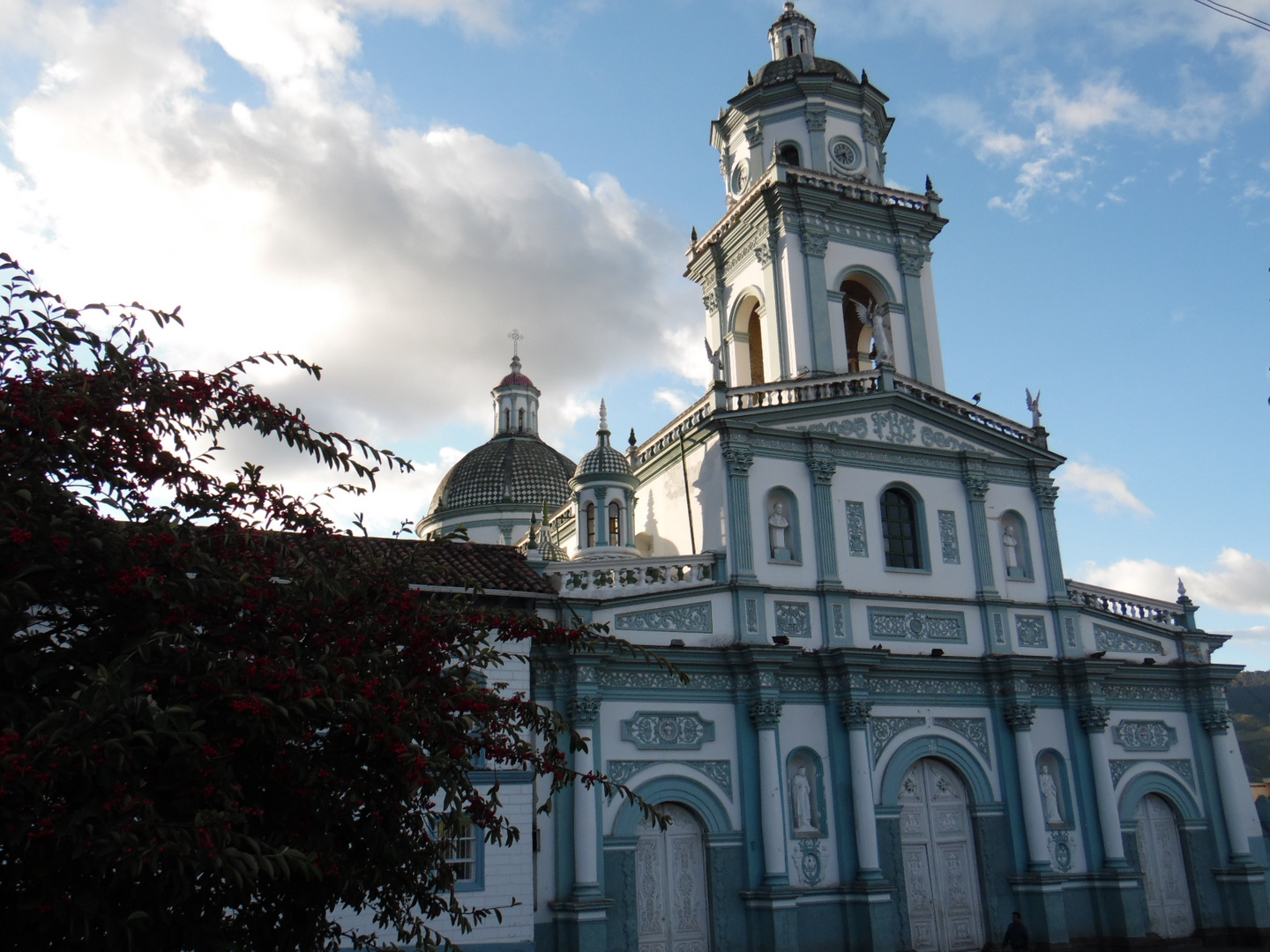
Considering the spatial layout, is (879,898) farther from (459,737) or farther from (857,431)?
(459,737)

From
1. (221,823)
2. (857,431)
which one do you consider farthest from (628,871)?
(221,823)

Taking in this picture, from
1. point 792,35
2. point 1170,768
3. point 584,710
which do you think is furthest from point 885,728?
point 792,35

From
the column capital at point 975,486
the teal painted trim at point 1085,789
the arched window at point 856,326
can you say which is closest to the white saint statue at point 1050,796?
the teal painted trim at point 1085,789

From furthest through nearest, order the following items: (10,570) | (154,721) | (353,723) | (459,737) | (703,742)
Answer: (703,742), (459,737), (353,723), (10,570), (154,721)

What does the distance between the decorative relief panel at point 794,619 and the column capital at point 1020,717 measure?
14.7 ft

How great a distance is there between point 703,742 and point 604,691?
2.01 metres

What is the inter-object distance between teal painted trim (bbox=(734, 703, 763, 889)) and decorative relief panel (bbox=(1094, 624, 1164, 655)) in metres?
8.56

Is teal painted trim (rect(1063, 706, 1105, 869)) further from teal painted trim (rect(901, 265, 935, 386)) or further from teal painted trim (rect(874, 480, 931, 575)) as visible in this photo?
teal painted trim (rect(901, 265, 935, 386))

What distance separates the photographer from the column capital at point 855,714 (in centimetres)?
1970

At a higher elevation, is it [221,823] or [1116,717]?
[1116,717]

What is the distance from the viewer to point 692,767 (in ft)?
61.5

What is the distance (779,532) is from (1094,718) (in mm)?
7377

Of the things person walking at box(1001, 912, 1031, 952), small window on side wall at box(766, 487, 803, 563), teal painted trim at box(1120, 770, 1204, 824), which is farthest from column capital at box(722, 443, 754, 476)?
teal painted trim at box(1120, 770, 1204, 824)

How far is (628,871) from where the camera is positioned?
17.8 m
